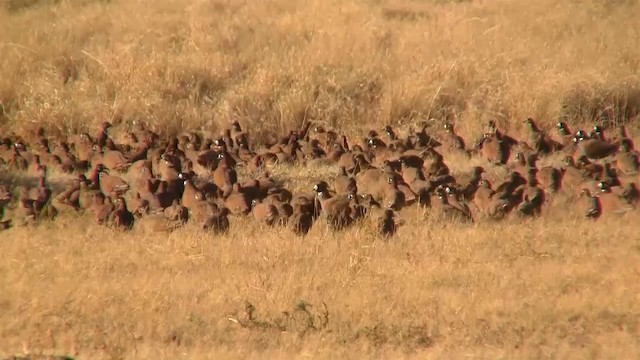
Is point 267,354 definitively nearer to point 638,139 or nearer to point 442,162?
point 442,162

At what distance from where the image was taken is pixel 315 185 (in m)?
9.59

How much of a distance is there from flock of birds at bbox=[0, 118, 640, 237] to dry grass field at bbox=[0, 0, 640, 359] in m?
0.21

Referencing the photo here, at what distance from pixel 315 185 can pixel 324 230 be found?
123cm

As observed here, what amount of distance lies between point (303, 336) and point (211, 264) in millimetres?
1724

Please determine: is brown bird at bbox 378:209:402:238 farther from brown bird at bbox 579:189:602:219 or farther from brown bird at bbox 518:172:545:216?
brown bird at bbox 579:189:602:219

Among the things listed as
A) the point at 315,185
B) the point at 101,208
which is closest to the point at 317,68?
the point at 315,185

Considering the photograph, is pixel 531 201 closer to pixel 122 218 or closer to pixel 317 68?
pixel 122 218

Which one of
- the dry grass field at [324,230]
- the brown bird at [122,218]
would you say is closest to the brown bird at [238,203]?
the dry grass field at [324,230]

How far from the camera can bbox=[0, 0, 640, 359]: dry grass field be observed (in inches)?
243

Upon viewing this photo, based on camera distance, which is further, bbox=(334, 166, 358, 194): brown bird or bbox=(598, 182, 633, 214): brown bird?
bbox=(334, 166, 358, 194): brown bird

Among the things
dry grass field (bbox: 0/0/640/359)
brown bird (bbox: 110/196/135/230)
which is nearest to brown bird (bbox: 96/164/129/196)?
dry grass field (bbox: 0/0/640/359)

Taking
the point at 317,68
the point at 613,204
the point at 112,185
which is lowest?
the point at 613,204

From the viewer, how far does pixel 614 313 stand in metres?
6.48

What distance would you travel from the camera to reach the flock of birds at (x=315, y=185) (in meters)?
8.76
